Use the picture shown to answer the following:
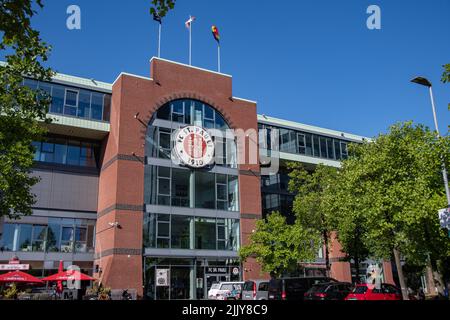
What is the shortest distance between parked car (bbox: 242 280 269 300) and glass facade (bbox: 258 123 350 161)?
20085 millimetres

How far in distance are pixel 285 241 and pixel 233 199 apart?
822 cm

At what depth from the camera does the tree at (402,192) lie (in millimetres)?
25297

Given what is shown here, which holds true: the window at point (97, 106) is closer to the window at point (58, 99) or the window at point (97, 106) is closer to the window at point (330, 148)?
the window at point (58, 99)

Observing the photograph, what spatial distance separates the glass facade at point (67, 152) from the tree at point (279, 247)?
52.4 feet

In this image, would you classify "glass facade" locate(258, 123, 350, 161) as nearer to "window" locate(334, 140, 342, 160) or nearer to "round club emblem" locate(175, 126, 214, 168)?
"window" locate(334, 140, 342, 160)

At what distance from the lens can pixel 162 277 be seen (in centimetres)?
3444

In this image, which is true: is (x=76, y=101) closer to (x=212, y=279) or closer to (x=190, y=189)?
(x=190, y=189)

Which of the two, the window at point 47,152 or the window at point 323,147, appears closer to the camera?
the window at point 47,152

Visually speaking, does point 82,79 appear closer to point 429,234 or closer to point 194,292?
point 194,292

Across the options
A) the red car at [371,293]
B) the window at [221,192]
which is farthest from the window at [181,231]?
the red car at [371,293]

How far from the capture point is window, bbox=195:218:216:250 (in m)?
37.2

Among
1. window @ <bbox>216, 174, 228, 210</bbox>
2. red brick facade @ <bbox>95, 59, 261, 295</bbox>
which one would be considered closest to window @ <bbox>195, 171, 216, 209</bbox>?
window @ <bbox>216, 174, 228, 210</bbox>

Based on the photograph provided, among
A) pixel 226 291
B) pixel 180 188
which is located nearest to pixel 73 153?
pixel 180 188

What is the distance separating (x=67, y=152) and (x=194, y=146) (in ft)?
36.2
